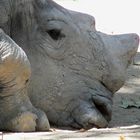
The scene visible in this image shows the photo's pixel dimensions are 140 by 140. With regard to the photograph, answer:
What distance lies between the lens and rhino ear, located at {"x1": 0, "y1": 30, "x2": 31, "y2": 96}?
442cm

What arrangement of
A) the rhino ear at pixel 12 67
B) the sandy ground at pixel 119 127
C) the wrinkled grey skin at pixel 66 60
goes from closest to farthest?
the sandy ground at pixel 119 127, the rhino ear at pixel 12 67, the wrinkled grey skin at pixel 66 60

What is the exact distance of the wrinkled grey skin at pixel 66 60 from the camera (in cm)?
498

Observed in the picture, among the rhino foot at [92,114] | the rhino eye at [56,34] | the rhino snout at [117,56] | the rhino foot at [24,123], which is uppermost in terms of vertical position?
the rhino eye at [56,34]

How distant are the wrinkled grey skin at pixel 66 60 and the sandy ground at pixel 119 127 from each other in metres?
0.27

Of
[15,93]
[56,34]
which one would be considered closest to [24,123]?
[15,93]

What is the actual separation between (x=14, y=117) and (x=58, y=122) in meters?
0.59

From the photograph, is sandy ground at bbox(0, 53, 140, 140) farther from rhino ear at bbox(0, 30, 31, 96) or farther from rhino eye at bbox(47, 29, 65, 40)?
rhino eye at bbox(47, 29, 65, 40)

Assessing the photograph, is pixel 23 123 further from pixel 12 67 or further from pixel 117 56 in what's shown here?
pixel 117 56

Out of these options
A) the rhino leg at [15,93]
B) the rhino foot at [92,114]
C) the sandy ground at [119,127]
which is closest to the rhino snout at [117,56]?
the rhino foot at [92,114]

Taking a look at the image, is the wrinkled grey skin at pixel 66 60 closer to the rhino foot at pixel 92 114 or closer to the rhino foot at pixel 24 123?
the rhino foot at pixel 92 114

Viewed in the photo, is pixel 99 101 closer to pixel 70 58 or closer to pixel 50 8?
pixel 70 58

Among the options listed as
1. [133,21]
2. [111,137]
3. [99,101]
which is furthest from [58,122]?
[133,21]

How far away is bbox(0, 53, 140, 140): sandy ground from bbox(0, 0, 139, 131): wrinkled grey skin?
271 millimetres

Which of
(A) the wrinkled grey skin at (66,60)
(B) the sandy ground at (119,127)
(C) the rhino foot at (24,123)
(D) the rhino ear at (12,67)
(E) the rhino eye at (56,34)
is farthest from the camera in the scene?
(E) the rhino eye at (56,34)
